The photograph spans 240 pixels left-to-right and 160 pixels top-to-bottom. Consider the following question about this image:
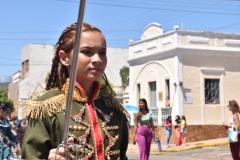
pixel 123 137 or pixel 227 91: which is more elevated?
pixel 227 91

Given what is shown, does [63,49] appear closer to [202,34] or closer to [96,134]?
[96,134]

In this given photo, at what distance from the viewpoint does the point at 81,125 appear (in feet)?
9.52

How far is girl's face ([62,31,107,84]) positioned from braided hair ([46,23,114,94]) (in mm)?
57

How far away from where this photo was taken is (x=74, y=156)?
8.82 ft

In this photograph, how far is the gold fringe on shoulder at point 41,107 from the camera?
2.78 metres

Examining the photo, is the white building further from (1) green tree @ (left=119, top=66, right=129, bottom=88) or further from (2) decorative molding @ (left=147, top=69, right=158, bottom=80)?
(1) green tree @ (left=119, top=66, right=129, bottom=88)

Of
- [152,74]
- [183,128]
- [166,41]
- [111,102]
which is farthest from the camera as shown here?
[152,74]

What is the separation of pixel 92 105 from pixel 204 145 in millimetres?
20741

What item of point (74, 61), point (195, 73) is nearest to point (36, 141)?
point (74, 61)

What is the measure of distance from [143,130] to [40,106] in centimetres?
1008

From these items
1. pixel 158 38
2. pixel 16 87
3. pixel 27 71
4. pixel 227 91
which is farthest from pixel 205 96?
pixel 16 87

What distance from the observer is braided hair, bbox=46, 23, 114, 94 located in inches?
116

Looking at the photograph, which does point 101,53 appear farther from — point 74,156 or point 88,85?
point 74,156

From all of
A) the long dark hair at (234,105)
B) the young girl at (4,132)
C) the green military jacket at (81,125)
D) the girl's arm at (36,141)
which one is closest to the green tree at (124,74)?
the long dark hair at (234,105)
